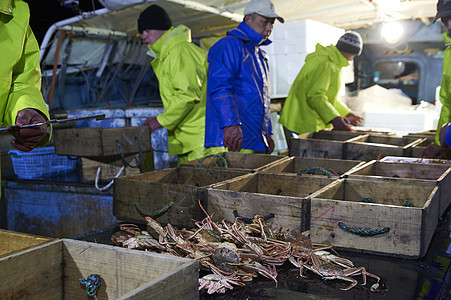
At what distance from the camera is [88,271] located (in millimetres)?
1270

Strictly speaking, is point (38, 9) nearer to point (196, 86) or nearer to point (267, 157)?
point (196, 86)

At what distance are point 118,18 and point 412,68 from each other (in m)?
6.70

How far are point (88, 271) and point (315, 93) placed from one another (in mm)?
4587

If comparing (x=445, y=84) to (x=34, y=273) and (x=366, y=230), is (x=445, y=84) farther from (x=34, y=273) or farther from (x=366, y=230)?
(x=34, y=273)

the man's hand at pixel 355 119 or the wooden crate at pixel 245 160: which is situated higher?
the man's hand at pixel 355 119

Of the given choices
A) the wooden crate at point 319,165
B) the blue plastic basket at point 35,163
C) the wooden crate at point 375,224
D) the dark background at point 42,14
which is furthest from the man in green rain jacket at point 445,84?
the dark background at point 42,14

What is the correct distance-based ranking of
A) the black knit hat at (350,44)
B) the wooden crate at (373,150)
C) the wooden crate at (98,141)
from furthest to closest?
the black knit hat at (350,44) < the wooden crate at (98,141) < the wooden crate at (373,150)

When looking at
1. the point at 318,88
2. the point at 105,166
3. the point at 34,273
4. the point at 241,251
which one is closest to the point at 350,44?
the point at 318,88

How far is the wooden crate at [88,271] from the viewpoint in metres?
1.12

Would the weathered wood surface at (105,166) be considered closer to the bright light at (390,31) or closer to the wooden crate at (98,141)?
the wooden crate at (98,141)

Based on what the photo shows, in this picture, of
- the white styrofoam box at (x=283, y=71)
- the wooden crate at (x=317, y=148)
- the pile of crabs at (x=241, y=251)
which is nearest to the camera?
the pile of crabs at (x=241, y=251)

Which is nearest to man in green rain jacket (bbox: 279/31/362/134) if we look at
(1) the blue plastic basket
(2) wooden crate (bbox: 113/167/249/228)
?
(1) the blue plastic basket

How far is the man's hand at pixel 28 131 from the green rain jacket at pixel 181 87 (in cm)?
169

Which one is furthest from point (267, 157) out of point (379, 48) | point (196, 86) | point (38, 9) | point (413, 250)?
point (379, 48)
